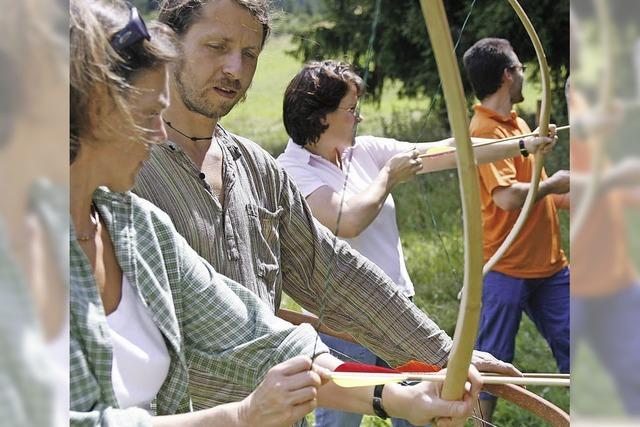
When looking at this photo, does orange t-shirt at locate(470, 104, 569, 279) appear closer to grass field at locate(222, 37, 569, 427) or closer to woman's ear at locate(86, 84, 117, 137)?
grass field at locate(222, 37, 569, 427)

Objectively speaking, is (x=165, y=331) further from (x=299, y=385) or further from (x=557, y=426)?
(x=557, y=426)

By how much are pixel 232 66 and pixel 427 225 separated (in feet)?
10.1

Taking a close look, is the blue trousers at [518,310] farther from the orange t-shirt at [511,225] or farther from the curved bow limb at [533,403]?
the curved bow limb at [533,403]

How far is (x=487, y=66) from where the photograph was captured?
2.93 metres

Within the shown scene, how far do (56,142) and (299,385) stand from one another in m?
0.50

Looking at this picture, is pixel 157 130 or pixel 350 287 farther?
pixel 350 287

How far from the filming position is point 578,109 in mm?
663

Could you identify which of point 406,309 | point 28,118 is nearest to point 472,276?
point 406,309

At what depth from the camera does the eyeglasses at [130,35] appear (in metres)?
1.07

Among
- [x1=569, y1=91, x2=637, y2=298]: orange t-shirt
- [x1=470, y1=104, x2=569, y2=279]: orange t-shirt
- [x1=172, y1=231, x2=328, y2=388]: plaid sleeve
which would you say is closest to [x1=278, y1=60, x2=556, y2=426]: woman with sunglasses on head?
[x1=470, y1=104, x2=569, y2=279]: orange t-shirt

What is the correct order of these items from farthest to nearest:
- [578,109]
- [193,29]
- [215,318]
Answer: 1. [193,29]
2. [215,318]
3. [578,109]

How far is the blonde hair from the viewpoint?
1006mm

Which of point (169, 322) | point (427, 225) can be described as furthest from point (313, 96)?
point (427, 225)

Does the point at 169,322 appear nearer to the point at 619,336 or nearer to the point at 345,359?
the point at 619,336
